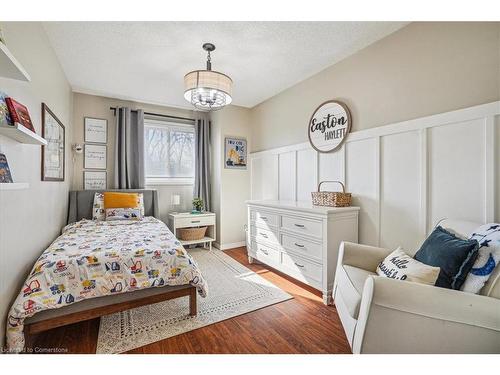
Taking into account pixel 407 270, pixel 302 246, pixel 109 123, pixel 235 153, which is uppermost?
pixel 109 123

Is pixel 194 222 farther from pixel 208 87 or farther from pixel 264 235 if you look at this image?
pixel 208 87

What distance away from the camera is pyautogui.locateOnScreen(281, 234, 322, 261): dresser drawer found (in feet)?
7.36

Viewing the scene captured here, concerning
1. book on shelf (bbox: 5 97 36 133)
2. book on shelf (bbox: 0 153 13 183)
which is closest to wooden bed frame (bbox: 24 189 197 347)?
book on shelf (bbox: 0 153 13 183)

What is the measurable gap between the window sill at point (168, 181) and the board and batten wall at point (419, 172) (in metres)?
2.35

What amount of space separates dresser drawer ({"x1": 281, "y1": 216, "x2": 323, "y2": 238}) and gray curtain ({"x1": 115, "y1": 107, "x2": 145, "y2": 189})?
2.49 m

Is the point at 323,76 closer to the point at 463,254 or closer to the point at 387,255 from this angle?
the point at 387,255

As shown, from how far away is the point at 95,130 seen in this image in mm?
3566

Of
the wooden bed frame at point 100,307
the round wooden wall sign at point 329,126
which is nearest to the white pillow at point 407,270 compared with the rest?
the round wooden wall sign at point 329,126

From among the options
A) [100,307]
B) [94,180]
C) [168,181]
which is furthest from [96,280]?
[168,181]

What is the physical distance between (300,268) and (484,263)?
1493mm

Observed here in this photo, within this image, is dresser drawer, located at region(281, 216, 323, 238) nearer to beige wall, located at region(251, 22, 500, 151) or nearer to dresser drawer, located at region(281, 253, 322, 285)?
dresser drawer, located at region(281, 253, 322, 285)

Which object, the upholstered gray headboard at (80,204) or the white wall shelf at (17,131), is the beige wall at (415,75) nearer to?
the white wall shelf at (17,131)
